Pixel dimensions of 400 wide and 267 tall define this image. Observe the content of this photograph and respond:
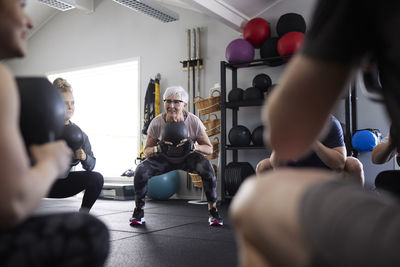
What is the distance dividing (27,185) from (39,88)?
294mm

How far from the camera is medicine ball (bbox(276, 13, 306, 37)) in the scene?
4586 mm

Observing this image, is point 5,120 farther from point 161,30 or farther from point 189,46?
point 161,30

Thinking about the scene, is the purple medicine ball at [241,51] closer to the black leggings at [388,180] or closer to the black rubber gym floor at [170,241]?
the black rubber gym floor at [170,241]

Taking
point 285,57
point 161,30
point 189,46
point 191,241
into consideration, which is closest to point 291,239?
point 191,241

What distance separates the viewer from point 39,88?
2.96 ft

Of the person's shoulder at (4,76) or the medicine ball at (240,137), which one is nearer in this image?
the person's shoulder at (4,76)

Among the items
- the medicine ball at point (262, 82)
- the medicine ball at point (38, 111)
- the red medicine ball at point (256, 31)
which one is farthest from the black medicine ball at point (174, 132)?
the medicine ball at point (38, 111)

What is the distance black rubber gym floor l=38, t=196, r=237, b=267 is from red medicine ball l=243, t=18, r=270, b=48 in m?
2.21

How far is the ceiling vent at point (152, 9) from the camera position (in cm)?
511

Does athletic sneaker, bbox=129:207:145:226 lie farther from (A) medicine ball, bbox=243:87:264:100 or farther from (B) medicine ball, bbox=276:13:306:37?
(B) medicine ball, bbox=276:13:306:37

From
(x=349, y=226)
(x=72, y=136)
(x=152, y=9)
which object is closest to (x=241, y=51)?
(x=152, y=9)

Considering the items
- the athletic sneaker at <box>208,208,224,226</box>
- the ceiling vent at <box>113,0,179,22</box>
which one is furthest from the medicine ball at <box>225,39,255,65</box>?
the athletic sneaker at <box>208,208,224,226</box>

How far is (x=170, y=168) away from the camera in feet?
11.4

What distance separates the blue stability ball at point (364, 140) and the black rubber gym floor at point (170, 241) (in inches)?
63.1
